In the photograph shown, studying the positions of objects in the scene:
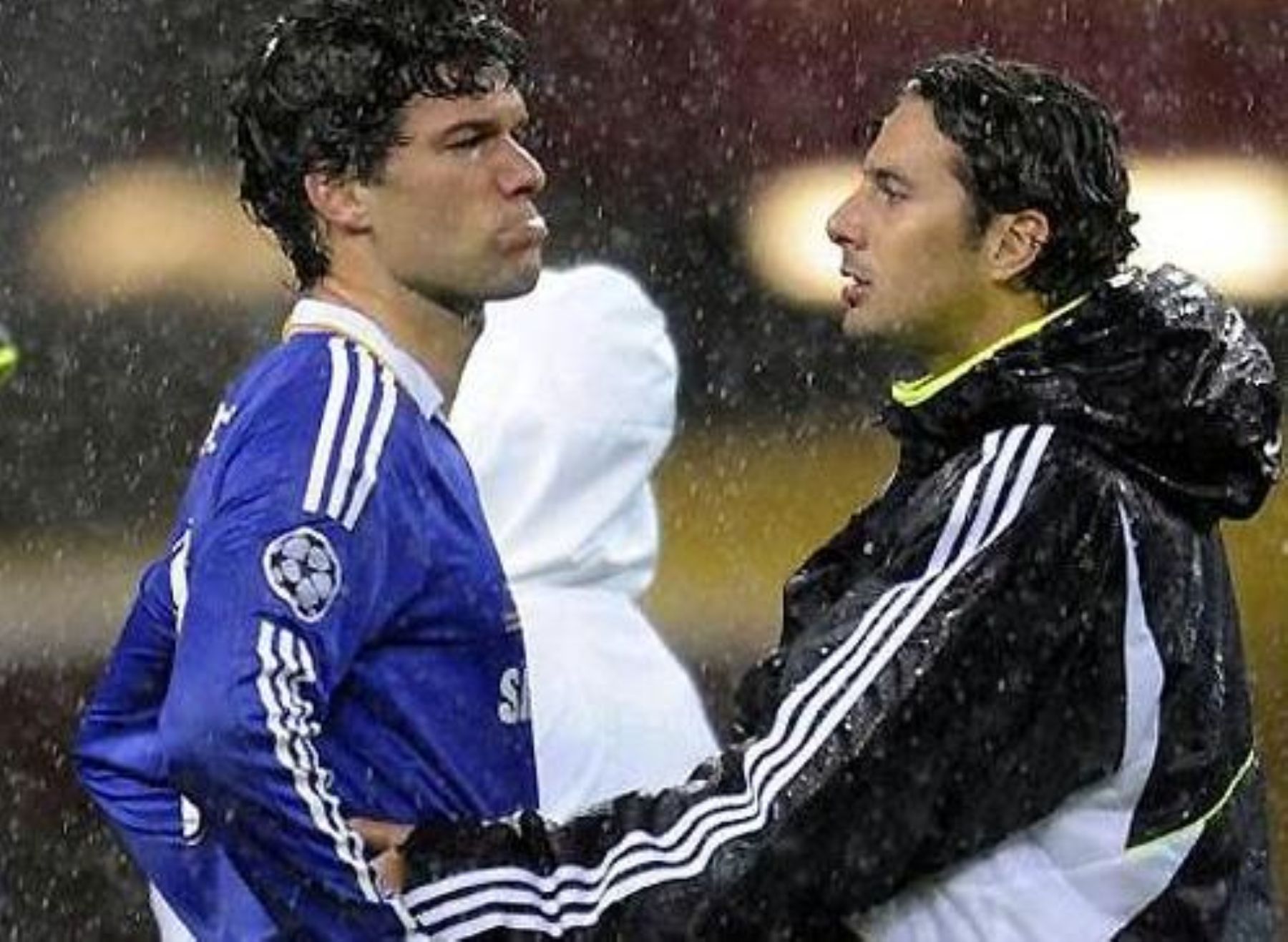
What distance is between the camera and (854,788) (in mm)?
3846

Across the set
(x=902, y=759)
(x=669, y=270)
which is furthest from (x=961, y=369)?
(x=669, y=270)

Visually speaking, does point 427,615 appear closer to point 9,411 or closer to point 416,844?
point 416,844

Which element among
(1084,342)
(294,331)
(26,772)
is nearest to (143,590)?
(294,331)

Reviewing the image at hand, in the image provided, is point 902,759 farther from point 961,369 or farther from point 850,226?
point 850,226

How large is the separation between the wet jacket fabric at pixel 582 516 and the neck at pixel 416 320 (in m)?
0.96

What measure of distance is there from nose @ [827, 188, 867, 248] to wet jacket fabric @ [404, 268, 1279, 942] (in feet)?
0.73

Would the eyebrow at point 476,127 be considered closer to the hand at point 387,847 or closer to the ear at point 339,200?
the ear at point 339,200

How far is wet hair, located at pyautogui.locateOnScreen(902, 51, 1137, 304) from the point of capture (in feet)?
13.5

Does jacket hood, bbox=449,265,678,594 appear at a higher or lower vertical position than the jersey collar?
lower

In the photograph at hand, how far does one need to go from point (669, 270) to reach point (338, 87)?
2.56m

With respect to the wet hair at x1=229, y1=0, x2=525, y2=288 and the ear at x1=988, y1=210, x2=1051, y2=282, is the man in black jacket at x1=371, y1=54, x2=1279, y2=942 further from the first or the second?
the wet hair at x1=229, y1=0, x2=525, y2=288

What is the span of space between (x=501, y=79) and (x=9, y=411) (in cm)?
264

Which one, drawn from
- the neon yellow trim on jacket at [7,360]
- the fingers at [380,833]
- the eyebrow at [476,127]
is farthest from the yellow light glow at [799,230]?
the fingers at [380,833]

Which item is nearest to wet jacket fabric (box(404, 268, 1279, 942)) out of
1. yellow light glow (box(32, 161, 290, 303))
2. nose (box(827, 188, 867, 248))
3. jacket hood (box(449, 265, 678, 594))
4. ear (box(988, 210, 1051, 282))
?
ear (box(988, 210, 1051, 282))
